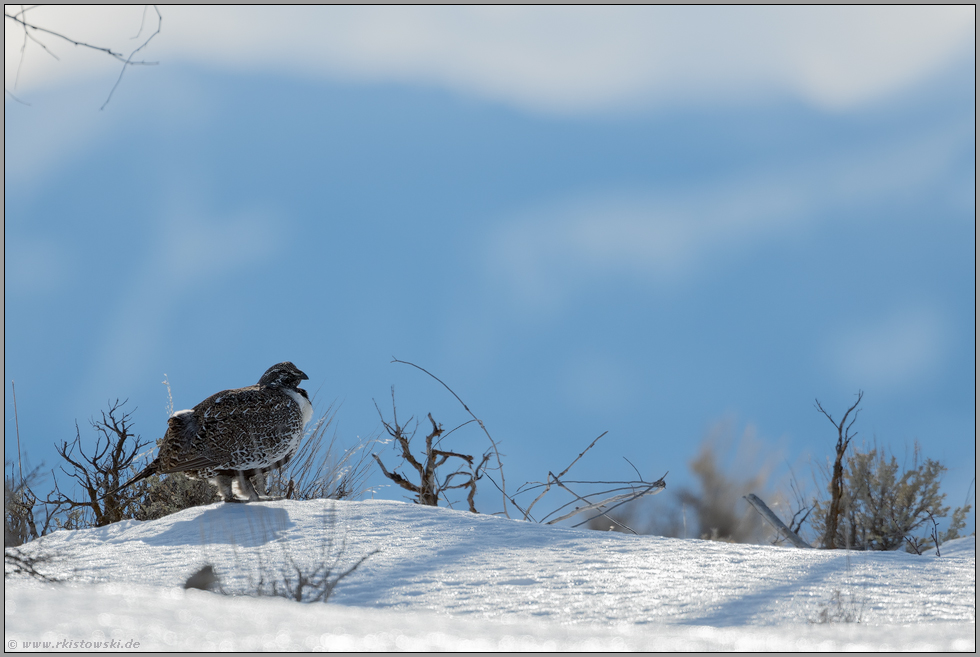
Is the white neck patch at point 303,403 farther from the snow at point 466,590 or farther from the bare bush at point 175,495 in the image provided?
the bare bush at point 175,495

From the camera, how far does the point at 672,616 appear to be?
3045 mm

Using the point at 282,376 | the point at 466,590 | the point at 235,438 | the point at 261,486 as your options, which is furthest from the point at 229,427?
the point at 466,590

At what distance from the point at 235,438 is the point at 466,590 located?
2.30m

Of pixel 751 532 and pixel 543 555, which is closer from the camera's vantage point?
pixel 543 555

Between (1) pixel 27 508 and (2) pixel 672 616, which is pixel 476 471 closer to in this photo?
(2) pixel 672 616

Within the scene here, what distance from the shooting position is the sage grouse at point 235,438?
5.09 m

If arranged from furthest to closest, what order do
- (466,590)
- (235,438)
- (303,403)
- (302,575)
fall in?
(303,403) → (235,438) → (302,575) → (466,590)

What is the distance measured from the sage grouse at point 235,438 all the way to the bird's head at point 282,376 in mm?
37

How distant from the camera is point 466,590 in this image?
3.43 metres

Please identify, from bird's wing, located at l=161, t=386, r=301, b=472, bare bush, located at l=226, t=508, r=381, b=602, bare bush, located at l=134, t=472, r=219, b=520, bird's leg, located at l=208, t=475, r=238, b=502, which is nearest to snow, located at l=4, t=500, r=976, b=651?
bare bush, located at l=226, t=508, r=381, b=602

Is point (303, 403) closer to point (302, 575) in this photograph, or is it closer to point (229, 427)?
point (229, 427)

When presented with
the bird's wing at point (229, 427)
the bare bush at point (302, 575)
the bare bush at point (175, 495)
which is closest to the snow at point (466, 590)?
the bare bush at point (302, 575)

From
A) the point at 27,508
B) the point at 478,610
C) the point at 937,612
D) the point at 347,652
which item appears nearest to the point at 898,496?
the point at 937,612

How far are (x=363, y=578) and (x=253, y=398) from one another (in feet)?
6.58
